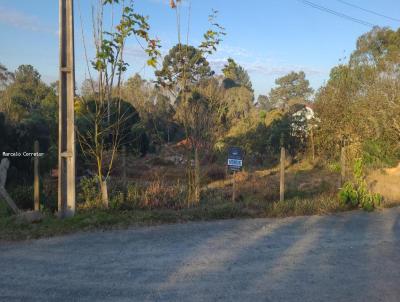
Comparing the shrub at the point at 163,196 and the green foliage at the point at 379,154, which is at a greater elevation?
the green foliage at the point at 379,154

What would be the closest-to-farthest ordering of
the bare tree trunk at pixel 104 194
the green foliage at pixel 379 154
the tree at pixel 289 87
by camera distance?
1. the bare tree trunk at pixel 104 194
2. the green foliage at pixel 379 154
3. the tree at pixel 289 87

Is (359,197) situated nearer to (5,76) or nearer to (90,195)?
(90,195)

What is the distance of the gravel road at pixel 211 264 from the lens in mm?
4559

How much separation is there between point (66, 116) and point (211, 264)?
4023mm

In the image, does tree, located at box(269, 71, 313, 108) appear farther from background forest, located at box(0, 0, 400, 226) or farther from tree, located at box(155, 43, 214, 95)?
tree, located at box(155, 43, 214, 95)

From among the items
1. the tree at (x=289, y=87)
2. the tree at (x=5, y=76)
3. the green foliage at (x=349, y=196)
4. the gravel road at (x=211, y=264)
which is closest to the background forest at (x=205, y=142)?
the green foliage at (x=349, y=196)

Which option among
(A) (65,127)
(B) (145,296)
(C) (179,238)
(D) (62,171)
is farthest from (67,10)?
(B) (145,296)

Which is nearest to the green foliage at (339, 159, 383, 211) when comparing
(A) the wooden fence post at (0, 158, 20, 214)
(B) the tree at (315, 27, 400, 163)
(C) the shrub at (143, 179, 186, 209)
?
(C) the shrub at (143, 179, 186, 209)

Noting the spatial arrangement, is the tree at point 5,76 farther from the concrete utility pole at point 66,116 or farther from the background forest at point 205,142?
the concrete utility pole at point 66,116

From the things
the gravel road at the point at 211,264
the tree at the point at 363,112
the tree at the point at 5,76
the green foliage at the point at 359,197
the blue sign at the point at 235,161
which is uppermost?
the tree at the point at 5,76

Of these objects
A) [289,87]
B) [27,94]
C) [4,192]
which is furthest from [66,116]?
[289,87]

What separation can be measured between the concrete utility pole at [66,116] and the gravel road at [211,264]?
126 centimetres

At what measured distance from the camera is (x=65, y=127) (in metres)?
7.88

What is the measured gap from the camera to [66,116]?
7836mm
